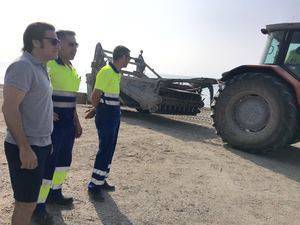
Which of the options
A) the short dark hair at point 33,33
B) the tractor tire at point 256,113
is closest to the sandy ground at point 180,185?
the tractor tire at point 256,113

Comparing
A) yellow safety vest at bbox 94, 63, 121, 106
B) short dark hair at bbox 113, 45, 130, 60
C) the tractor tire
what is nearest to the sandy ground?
the tractor tire

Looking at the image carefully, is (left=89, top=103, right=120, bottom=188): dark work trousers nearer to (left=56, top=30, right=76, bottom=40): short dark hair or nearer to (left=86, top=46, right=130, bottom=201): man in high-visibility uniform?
(left=86, top=46, right=130, bottom=201): man in high-visibility uniform

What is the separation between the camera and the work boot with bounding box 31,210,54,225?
4.17 meters

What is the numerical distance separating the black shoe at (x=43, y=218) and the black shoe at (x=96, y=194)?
851 mm

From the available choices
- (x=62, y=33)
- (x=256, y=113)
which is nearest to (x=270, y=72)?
(x=256, y=113)

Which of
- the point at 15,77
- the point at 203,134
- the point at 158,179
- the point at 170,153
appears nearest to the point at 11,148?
the point at 15,77

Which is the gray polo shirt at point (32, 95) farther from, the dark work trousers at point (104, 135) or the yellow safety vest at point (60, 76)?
the dark work trousers at point (104, 135)

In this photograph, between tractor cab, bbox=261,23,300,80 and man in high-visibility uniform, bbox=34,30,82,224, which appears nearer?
man in high-visibility uniform, bbox=34,30,82,224

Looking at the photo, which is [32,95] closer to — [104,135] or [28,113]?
[28,113]

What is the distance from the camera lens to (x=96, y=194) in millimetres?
5094

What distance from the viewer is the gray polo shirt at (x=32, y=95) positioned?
308 centimetres

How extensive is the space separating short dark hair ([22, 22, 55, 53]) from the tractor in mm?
5359

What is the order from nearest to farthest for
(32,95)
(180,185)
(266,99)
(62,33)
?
(32,95), (62,33), (180,185), (266,99)

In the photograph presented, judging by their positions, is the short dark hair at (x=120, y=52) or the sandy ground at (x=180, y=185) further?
the short dark hair at (x=120, y=52)
